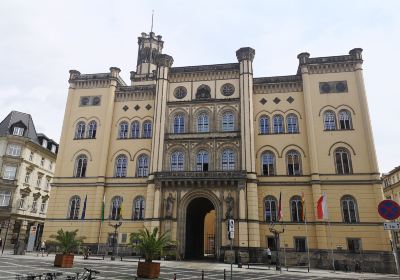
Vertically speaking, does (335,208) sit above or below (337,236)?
above

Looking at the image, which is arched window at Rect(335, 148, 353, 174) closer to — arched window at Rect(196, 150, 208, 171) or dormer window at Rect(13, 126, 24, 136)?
arched window at Rect(196, 150, 208, 171)

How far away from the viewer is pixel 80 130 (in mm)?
43469

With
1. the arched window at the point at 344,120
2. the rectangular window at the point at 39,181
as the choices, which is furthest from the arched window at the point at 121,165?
the arched window at the point at 344,120

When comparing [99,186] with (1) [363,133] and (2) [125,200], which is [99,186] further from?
(1) [363,133]

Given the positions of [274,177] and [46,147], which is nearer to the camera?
[274,177]

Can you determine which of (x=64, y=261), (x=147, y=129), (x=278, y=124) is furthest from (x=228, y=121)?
(x=64, y=261)

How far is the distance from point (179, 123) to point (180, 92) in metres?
4.48

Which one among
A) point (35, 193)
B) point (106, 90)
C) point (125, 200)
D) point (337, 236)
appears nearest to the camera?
point (337, 236)

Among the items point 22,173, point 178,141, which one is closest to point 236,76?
point 178,141

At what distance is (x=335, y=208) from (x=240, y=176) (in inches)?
426

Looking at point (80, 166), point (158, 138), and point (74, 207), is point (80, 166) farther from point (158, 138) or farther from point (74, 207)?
point (158, 138)

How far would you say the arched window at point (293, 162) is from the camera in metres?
36.9

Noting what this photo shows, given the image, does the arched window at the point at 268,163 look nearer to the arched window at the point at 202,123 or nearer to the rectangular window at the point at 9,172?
the arched window at the point at 202,123

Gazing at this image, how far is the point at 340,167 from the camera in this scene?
3578 cm
